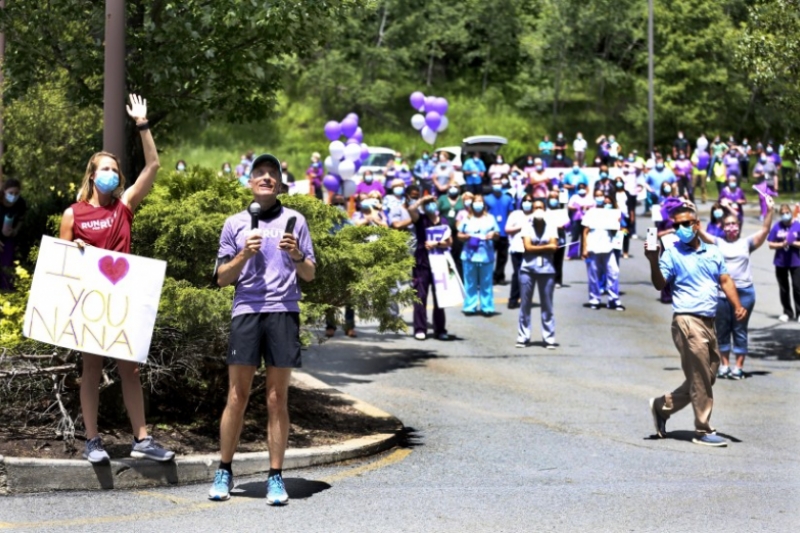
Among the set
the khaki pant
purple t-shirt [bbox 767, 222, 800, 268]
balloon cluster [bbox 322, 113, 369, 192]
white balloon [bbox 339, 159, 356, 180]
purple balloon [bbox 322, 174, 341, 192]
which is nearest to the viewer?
the khaki pant

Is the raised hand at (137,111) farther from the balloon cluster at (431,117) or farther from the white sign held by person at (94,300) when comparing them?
the balloon cluster at (431,117)

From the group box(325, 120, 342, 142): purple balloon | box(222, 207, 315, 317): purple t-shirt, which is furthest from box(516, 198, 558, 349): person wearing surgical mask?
box(222, 207, 315, 317): purple t-shirt

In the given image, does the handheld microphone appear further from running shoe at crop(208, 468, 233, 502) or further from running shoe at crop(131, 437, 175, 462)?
running shoe at crop(131, 437, 175, 462)

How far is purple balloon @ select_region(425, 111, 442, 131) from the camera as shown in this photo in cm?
2684

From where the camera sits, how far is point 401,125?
192ft

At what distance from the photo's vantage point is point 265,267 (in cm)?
770

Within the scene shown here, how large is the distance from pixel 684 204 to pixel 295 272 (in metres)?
4.26

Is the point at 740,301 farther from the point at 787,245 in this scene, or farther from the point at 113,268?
the point at 113,268

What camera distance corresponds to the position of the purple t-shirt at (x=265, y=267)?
769 centimetres

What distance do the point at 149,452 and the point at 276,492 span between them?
1045mm

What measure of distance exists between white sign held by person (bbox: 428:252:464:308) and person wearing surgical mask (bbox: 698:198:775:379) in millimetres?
3236

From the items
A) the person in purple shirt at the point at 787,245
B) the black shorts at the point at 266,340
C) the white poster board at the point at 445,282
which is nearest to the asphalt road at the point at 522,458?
the white poster board at the point at 445,282

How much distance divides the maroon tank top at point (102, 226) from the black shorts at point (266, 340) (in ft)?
Answer: 3.36

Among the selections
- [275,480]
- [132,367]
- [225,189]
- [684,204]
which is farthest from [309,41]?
[275,480]
